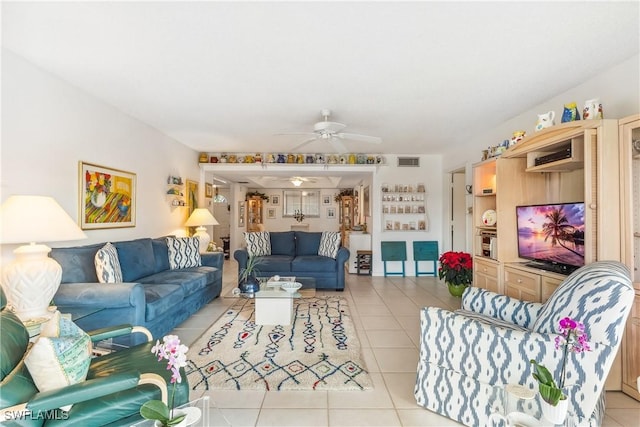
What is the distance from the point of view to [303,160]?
5.99 metres

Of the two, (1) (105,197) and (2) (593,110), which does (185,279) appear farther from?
(2) (593,110)

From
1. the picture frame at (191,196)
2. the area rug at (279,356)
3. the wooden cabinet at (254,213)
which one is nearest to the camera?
the area rug at (279,356)

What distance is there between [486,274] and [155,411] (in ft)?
11.0

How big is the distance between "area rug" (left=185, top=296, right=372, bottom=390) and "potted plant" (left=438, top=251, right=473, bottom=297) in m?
1.78

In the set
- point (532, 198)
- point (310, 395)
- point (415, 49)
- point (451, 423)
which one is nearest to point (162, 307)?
point (310, 395)

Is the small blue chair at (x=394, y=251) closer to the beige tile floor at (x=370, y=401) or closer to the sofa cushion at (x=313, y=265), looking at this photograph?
the sofa cushion at (x=313, y=265)

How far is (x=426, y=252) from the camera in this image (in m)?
6.12

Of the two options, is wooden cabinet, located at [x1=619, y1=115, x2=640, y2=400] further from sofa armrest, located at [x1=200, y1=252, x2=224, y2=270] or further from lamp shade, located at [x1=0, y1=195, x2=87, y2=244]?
sofa armrest, located at [x1=200, y1=252, x2=224, y2=270]

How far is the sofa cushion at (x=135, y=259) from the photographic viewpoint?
10.7 feet

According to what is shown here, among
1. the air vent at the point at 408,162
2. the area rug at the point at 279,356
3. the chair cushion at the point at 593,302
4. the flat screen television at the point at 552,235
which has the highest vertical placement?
the air vent at the point at 408,162

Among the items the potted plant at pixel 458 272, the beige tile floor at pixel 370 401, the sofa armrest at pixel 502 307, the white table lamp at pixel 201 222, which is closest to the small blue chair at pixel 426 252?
the potted plant at pixel 458 272

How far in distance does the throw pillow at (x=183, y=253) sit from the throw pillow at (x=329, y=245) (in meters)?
2.13

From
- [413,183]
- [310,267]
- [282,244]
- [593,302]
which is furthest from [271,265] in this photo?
[593,302]

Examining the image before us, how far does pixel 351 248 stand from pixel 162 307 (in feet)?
13.9
